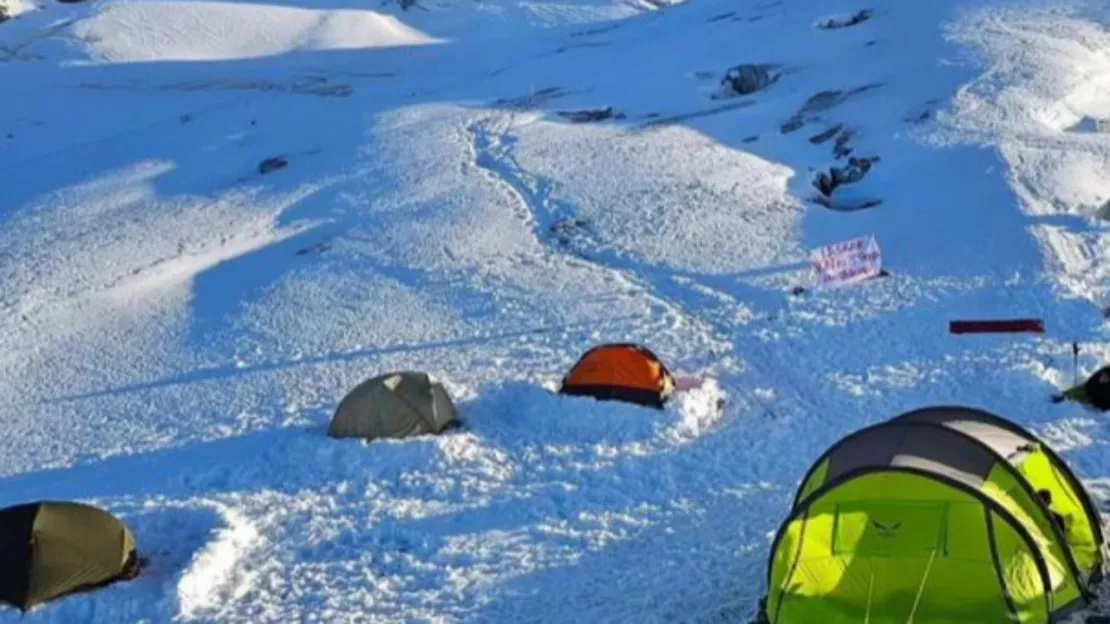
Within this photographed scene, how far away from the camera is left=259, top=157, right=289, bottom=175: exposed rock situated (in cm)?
3381

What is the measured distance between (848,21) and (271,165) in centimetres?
1980

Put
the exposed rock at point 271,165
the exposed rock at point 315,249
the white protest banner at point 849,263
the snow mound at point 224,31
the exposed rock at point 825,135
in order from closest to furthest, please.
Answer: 1. the white protest banner at point 849,263
2. the exposed rock at point 315,249
3. the exposed rock at point 825,135
4. the exposed rock at point 271,165
5. the snow mound at point 224,31

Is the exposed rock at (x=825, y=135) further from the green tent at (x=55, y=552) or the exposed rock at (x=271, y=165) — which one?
the green tent at (x=55, y=552)

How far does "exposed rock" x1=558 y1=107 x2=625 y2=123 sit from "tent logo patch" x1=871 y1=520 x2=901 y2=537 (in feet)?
85.0

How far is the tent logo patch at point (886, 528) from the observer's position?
1034cm

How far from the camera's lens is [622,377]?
54.0ft

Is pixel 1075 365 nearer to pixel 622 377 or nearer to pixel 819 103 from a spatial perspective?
pixel 622 377

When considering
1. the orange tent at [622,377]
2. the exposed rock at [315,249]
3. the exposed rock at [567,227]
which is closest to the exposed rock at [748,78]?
the exposed rock at [567,227]

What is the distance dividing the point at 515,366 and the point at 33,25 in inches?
2184

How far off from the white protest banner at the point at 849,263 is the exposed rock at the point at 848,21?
21.5m

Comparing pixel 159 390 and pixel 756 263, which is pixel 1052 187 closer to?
pixel 756 263

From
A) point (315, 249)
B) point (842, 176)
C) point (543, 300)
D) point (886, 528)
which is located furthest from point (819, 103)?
point (886, 528)

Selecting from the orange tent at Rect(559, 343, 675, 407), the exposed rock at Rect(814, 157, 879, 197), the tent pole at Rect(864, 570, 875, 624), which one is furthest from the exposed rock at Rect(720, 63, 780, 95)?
the tent pole at Rect(864, 570, 875, 624)

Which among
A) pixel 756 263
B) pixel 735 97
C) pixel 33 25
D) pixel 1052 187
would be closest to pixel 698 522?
pixel 756 263
